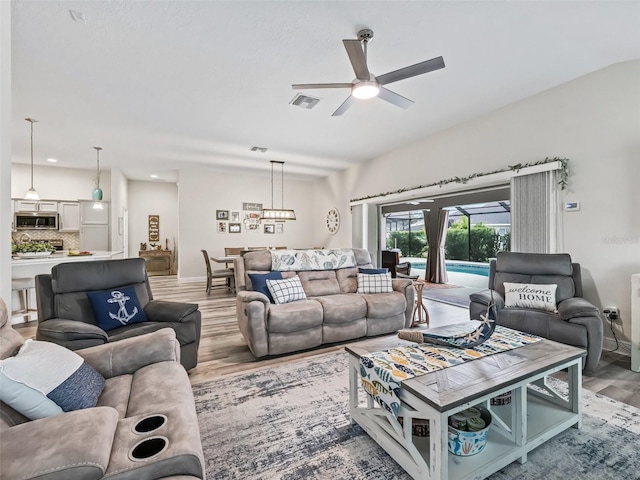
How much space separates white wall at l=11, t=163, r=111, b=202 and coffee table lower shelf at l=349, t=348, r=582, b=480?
8.48m

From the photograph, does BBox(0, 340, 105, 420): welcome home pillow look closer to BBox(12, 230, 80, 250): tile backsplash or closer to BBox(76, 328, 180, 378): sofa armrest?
BBox(76, 328, 180, 378): sofa armrest

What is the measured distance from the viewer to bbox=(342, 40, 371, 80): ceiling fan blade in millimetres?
2125

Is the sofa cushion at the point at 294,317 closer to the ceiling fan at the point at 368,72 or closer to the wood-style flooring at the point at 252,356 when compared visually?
the wood-style flooring at the point at 252,356

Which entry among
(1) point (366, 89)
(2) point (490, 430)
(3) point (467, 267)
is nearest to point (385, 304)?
(2) point (490, 430)

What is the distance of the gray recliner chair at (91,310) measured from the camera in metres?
2.41

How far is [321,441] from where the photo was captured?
5.93 feet

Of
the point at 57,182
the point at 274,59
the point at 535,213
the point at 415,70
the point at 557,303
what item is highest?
the point at 274,59

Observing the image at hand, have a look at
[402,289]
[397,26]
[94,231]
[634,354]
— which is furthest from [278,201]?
[634,354]

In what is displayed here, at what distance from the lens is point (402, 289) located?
151 inches

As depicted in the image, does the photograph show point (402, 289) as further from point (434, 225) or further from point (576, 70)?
point (434, 225)

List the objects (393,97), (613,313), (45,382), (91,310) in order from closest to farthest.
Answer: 1. (45,382)
2. (91,310)
3. (393,97)
4. (613,313)

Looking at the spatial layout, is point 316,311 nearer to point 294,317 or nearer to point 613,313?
point 294,317

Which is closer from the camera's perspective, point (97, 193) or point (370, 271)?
point (370, 271)

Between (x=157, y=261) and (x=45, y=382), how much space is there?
871 cm
